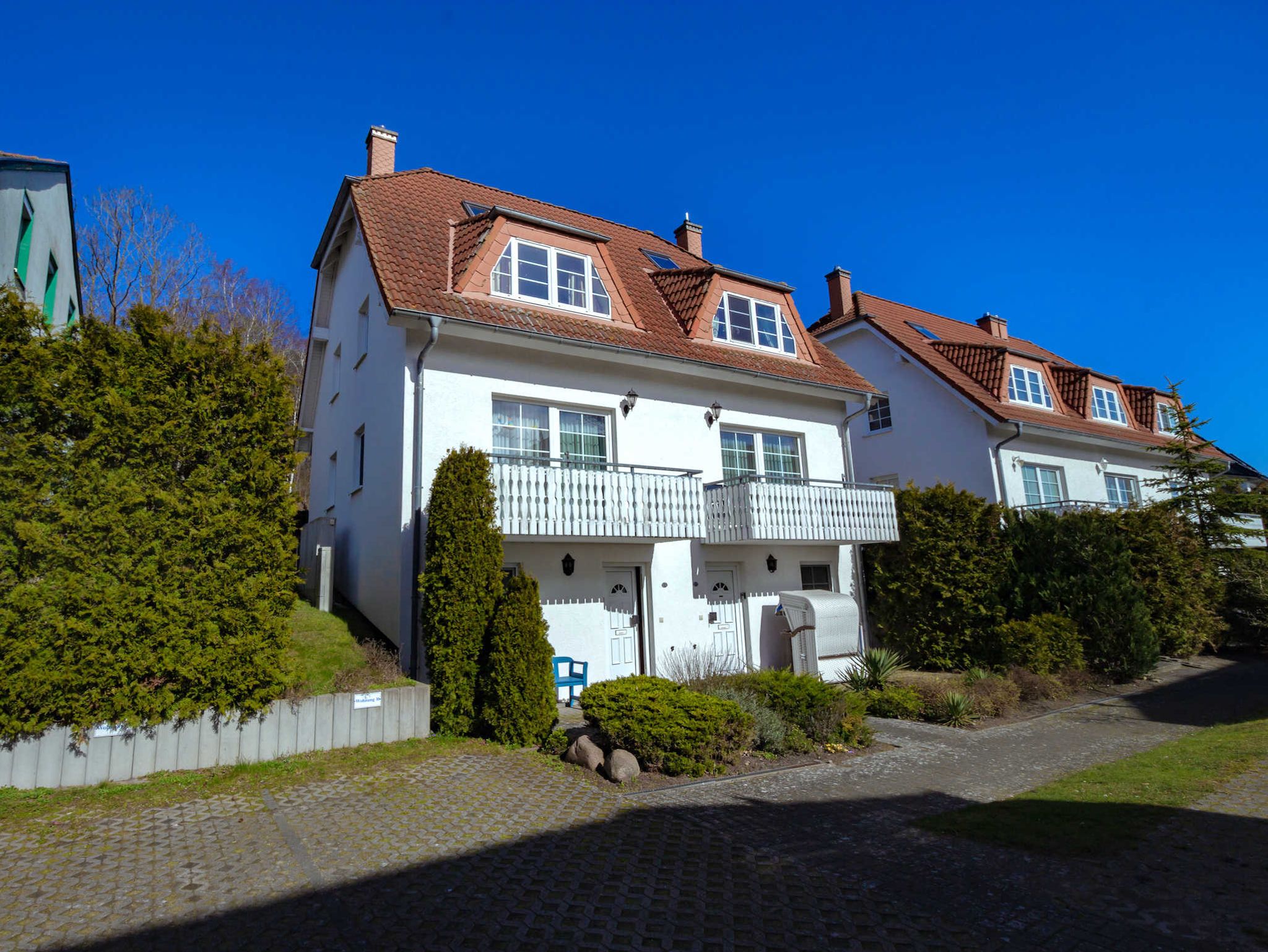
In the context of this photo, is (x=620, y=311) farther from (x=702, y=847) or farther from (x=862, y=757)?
(x=702, y=847)

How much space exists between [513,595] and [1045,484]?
1764cm

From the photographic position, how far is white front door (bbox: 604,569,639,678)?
12.3 m

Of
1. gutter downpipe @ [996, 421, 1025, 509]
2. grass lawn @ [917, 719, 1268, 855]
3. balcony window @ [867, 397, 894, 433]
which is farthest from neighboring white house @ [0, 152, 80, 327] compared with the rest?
gutter downpipe @ [996, 421, 1025, 509]

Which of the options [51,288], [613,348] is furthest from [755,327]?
[51,288]

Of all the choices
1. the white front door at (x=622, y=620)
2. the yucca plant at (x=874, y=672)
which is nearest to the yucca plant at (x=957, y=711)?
the yucca plant at (x=874, y=672)

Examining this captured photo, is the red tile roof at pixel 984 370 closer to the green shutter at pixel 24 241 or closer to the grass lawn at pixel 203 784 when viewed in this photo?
the grass lawn at pixel 203 784

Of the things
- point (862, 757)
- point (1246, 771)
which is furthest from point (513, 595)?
point (1246, 771)

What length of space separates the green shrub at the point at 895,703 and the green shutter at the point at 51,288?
17194 mm

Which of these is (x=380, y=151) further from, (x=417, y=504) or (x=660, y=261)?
(x=417, y=504)

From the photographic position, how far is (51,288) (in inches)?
559

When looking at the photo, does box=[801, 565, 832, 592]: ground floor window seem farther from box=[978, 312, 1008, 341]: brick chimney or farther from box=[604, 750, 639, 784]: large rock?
box=[978, 312, 1008, 341]: brick chimney

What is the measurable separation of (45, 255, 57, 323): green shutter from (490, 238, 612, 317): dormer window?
932 centimetres

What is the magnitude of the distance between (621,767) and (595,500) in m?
4.71

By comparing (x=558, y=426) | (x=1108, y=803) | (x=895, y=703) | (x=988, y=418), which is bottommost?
(x=1108, y=803)
